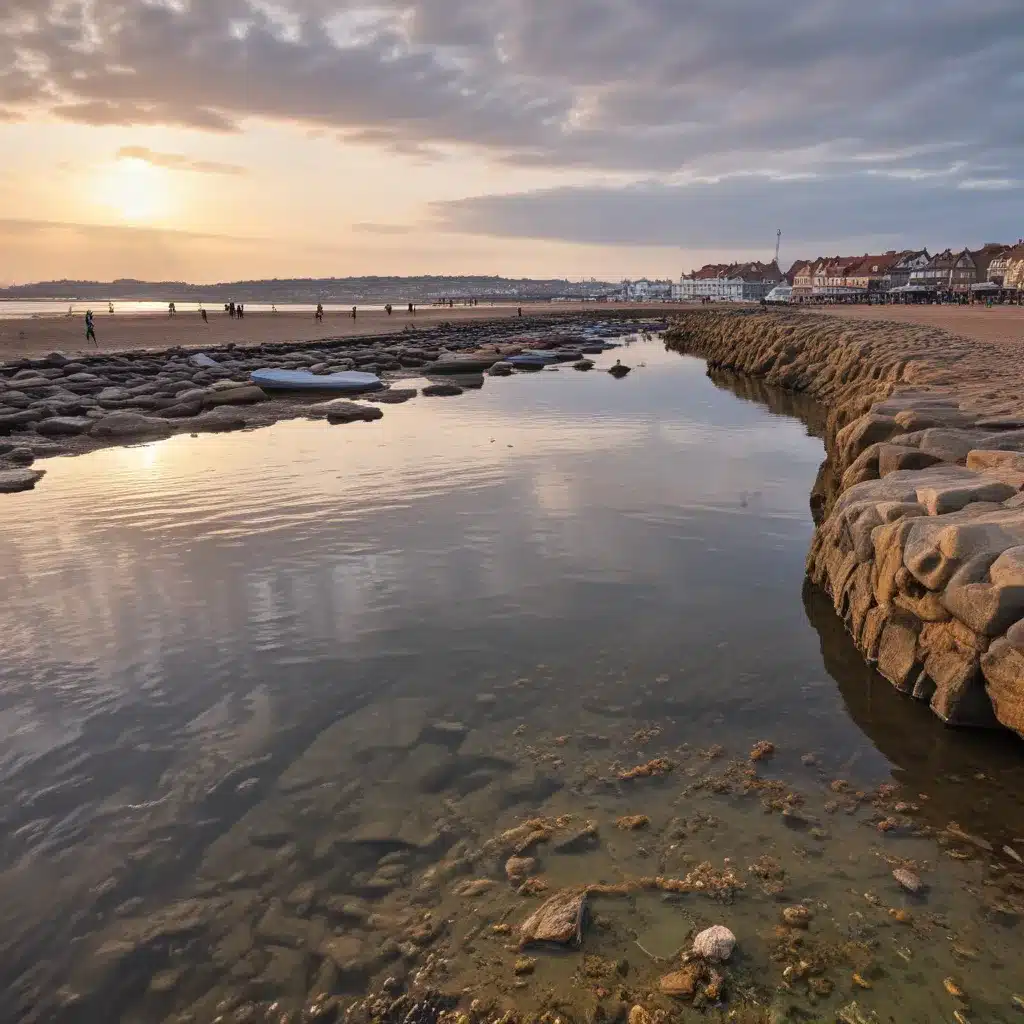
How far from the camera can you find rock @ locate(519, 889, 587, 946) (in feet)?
12.4

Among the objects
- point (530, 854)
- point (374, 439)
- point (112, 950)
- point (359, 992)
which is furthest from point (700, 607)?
point (374, 439)

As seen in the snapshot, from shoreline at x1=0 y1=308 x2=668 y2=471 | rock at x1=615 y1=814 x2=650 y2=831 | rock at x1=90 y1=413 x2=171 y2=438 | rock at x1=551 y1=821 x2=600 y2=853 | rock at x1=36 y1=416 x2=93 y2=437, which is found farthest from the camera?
rock at x1=36 y1=416 x2=93 y2=437

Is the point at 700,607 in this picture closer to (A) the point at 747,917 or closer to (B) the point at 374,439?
(A) the point at 747,917

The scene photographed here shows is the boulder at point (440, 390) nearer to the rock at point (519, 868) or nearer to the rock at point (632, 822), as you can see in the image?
the rock at point (632, 822)

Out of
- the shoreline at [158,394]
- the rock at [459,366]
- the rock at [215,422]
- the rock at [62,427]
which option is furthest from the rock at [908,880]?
the rock at [459,366]

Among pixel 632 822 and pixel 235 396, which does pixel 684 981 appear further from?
pixel 235 396

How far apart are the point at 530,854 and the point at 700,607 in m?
4.32

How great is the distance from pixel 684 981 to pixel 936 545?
408 centimetres

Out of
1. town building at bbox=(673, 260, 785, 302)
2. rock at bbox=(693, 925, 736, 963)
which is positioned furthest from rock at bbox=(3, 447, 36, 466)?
town building at bbox=(673, 260, 785, 302)

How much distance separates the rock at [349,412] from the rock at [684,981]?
19.0 metres

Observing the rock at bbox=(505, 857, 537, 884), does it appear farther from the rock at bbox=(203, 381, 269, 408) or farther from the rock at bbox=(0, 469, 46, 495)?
the rock at bbox=(203, 381, 269, 408)

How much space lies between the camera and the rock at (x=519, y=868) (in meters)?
4.25

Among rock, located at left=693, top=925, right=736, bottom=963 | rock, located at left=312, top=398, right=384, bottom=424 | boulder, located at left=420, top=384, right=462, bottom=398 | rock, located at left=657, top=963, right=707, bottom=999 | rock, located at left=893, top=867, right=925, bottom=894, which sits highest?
rock, located at left=693, top=925, right=736, bottom=963

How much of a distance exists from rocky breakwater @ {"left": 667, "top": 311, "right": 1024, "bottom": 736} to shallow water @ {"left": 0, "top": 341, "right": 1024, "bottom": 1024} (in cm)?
33
